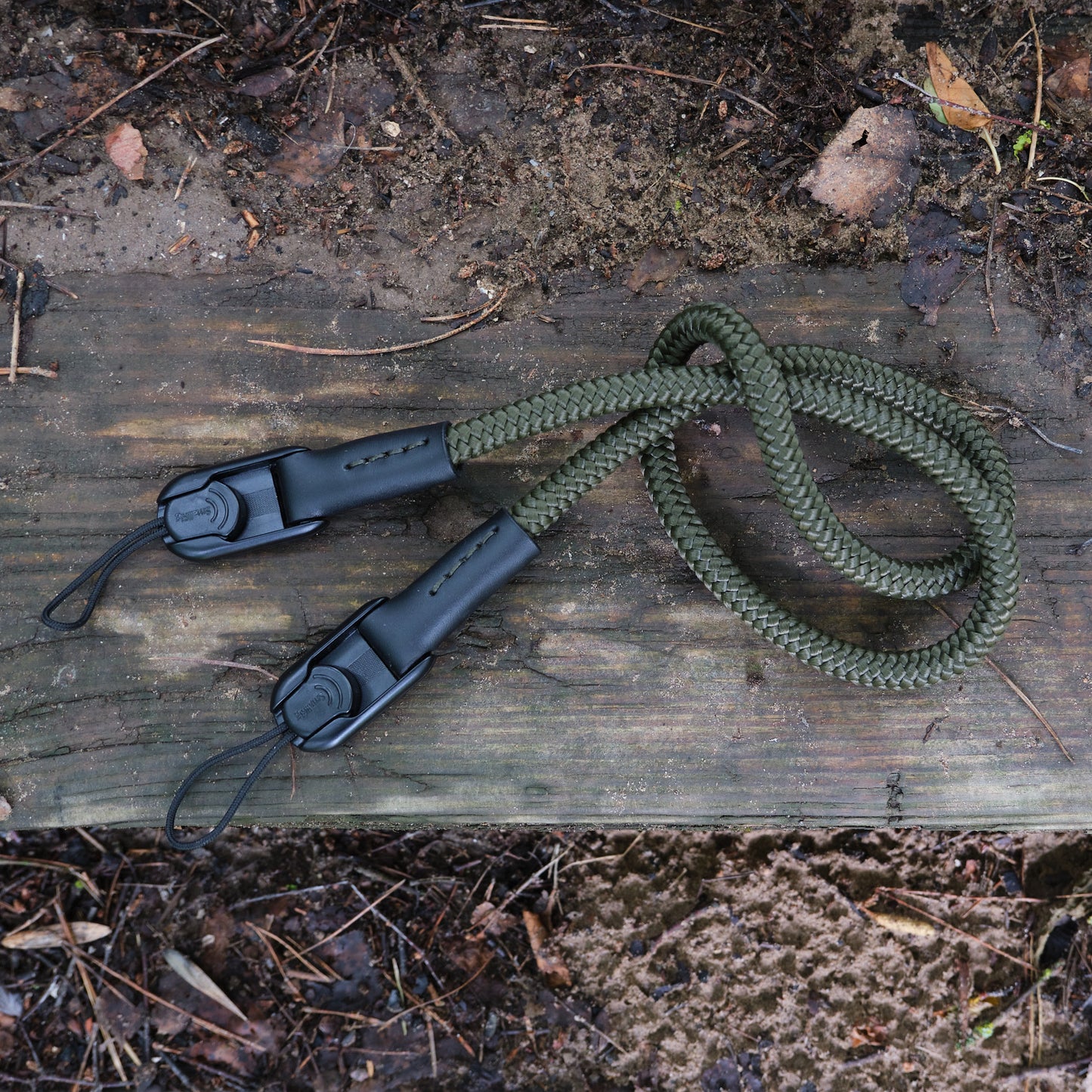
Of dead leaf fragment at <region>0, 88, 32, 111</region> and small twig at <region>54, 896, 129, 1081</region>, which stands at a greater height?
dead leaf fragment at <region>0, 88, 32, 111</region>

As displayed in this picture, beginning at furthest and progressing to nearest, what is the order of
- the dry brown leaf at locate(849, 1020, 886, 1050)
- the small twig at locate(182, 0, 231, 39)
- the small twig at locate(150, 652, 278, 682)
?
the dry brown leaf at locate(849, 1020, 886, 1050) < the small twig at locate(182, 0, 231, 39) < the small twig at locate(150, 652, 278, 682)

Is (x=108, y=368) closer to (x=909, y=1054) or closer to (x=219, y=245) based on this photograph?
(x=219, y=245)

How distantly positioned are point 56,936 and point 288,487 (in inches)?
60.2

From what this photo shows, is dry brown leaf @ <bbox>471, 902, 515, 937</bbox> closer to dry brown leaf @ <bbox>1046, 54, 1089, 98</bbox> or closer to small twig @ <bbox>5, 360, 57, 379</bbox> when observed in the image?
small twig @ <bbox>5, 360, 57, 379</bbox>

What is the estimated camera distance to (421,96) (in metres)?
1.67

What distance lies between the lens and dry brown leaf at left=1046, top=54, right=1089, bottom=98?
1721 mm

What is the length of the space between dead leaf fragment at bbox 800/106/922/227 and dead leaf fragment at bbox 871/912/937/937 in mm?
1686

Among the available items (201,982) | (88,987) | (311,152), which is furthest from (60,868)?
(311,152)

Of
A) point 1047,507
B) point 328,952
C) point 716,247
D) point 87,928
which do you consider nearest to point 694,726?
point 1047,507

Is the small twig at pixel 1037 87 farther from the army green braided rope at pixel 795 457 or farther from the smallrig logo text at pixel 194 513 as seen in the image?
the smallrig logo text at pixel 194 513

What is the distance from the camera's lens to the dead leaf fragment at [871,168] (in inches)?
64.6

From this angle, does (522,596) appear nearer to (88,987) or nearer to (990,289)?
(990,289)

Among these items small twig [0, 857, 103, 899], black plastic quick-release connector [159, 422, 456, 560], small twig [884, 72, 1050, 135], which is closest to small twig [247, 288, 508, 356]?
black plastic quick-release connector [159, 422, 456, 560]

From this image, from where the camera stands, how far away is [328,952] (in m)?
2.15
